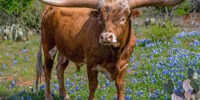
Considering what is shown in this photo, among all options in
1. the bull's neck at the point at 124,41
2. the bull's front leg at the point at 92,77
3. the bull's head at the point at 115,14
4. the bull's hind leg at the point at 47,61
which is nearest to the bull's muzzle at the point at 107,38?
the bull's head at the point at 115,14

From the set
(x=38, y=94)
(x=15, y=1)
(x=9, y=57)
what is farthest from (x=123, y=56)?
(x=15, y=1)

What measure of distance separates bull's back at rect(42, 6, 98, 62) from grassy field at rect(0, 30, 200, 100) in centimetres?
119

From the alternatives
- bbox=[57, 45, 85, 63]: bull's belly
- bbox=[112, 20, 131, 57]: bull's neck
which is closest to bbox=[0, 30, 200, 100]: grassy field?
bbox=[57, 45, 85, 63]: bull's belly

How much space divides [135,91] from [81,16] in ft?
6.70

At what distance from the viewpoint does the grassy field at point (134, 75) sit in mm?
5793

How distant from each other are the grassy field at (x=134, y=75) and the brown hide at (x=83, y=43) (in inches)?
29.4

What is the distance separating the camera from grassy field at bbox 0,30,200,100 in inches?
228

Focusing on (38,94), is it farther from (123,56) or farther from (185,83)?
→ (185,83)

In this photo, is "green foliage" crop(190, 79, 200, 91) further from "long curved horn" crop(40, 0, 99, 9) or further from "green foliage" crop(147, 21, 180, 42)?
"green foliage" crop(147, 21, 180, 42)

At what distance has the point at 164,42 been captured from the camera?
9875 mm

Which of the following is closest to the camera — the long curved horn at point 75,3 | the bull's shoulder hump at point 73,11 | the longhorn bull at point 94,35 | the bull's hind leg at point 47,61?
the longhorn bull at point 94,35

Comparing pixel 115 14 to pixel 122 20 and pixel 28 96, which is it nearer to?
pixel 122 20

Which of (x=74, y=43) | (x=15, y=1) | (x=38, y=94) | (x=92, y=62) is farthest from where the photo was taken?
(x=15, y=1)

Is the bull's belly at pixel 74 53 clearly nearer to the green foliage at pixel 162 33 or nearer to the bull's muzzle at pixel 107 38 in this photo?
the bull's muzzle at pixel 107 38
